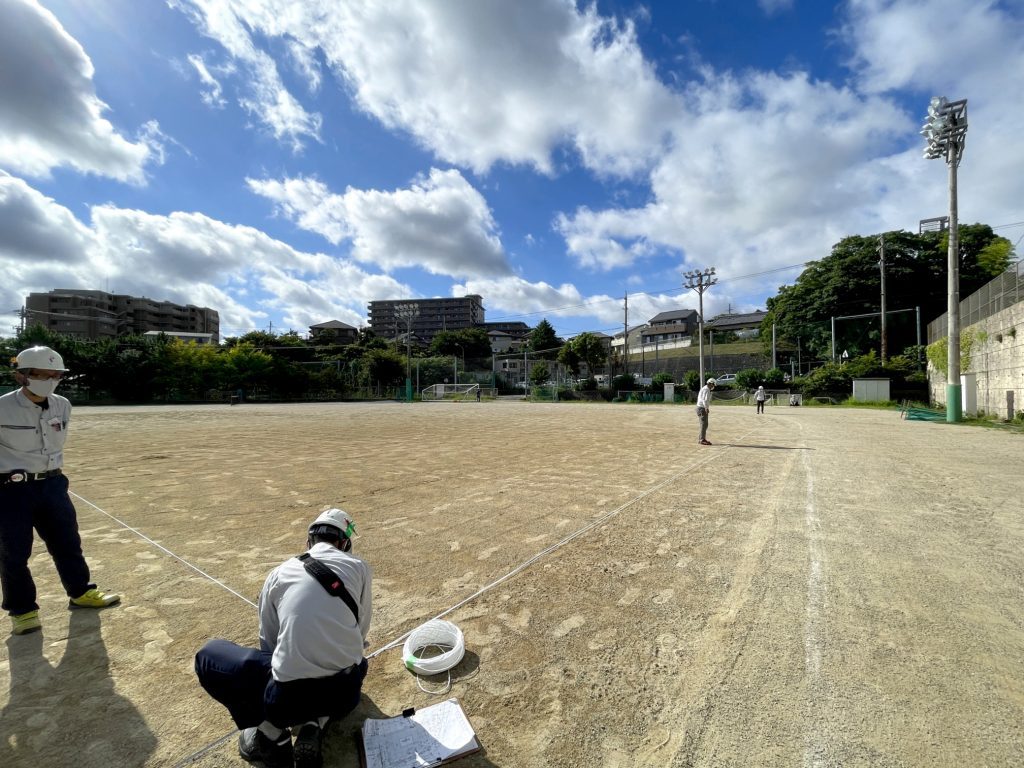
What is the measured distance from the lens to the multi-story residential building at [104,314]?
78.8 metres

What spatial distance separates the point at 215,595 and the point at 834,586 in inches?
195

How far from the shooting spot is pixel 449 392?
193 feet

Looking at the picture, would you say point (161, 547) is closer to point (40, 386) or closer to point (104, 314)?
point (40, 386)

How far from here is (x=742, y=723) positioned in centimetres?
224

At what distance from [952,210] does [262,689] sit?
25563 mm

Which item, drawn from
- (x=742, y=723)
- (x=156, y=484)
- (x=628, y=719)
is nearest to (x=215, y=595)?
(x=628, y=719)

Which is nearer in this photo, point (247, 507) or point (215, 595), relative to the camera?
point (215, 595)

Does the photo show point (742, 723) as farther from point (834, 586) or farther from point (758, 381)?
point (758, 381)

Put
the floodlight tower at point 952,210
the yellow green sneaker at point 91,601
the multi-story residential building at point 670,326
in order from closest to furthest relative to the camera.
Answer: the yellow green sneaker at point 91,601
the floodlight tower at point 952,210
the multi-story residential building at point 670,326

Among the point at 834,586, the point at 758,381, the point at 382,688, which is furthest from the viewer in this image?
the point at 758,381

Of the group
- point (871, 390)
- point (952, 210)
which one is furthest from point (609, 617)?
point (871, 390)

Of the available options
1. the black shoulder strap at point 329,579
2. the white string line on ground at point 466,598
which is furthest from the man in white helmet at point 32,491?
the black shoulder strap at point 329,579

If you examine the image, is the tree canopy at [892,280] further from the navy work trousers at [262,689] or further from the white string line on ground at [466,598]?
the navy work trousers at [262,689]

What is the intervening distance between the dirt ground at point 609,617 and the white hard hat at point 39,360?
1.85 metres
